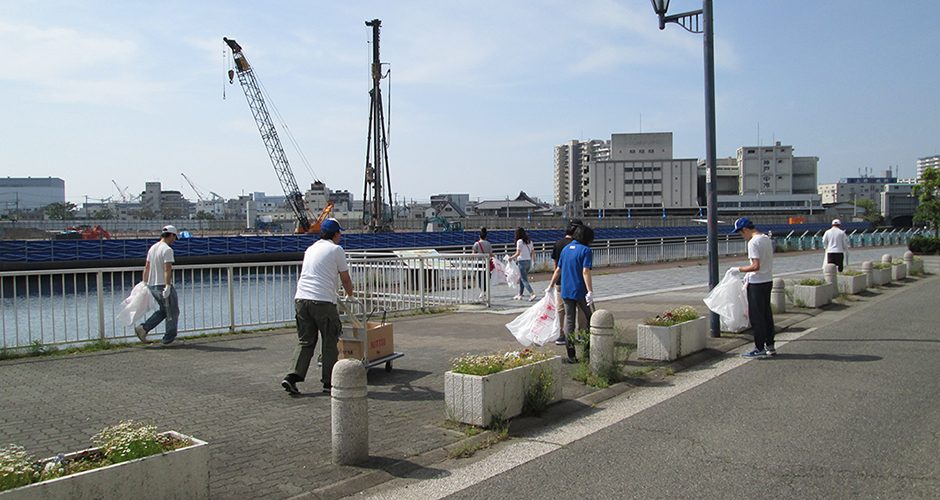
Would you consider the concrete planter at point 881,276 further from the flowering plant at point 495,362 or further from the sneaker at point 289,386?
the sneaker at point 289,386

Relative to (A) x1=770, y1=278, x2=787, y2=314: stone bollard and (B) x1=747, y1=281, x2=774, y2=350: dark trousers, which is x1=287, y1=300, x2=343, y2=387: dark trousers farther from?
(A) x1=770, y1=278, x2=787, y2=314: stone bollard

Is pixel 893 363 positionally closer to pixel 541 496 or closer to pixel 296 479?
pixel 541 496

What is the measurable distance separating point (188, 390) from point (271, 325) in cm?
483

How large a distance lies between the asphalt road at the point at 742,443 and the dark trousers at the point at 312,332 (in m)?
2.30

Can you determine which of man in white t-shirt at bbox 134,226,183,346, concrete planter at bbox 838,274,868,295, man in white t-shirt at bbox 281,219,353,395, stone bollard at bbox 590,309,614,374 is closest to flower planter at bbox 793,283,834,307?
concrete planter at bbox 838,274,868,295

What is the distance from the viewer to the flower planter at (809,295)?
44.1 feet

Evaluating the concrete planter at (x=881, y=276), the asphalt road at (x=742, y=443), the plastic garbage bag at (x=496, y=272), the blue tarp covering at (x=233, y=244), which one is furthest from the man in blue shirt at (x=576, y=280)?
the blue tarp covering at (x=233, y=244)

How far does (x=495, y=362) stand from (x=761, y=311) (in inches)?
175

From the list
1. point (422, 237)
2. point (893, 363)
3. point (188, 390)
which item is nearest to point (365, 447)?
point (188, 390)

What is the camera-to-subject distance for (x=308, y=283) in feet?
21.5

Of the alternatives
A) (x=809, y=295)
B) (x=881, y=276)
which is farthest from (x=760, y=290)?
(x=881, y=276)

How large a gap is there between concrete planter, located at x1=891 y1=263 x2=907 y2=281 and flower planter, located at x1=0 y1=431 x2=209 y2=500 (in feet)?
70.3

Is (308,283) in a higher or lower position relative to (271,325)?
higher

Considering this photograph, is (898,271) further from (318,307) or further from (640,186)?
(640,186)
